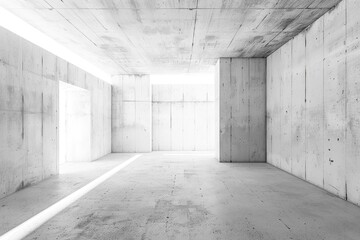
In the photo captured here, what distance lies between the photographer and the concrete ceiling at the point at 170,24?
3.78 metres

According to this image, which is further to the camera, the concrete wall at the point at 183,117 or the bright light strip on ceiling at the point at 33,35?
the concrete wall at the point at 183,117

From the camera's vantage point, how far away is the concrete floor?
2518mm

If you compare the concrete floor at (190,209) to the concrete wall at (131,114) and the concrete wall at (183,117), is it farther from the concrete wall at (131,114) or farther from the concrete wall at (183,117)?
the concrete wall at (183,117)

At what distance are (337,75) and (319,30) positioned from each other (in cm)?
109

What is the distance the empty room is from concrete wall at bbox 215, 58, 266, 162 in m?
0.03

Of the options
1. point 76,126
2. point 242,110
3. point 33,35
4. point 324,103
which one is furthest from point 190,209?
point 76,126

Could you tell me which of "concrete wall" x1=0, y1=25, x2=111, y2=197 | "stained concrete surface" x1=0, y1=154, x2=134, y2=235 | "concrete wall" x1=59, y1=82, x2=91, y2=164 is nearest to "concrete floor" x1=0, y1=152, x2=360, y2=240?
"stained concrete surface" x1=0, y1=154, x2=134, y2=235

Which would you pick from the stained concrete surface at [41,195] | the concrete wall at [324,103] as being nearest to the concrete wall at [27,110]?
the stained concrete surface at [41,195]

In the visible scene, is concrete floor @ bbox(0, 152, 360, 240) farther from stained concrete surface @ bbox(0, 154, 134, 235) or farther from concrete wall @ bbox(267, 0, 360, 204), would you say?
concrete wall @ bbox(267, 0, 360, 204)

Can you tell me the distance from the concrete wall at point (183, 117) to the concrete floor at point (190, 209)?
17.2ft

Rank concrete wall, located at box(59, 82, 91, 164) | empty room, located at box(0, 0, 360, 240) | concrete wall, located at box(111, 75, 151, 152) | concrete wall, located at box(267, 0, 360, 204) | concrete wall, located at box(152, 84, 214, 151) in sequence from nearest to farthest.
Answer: empty room, located at box(0, 0, 360, 240) < concrete wall, located at box(267, 0, 360, 204) < concrete wall, located at box(59, 82, 91, 164) < concrete wall, located at box(111, 75, 151, 152) < concrete wall, located at box(152, 84, 214, 151)

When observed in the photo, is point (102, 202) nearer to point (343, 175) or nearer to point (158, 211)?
point (158, 211)

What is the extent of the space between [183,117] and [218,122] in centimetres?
337

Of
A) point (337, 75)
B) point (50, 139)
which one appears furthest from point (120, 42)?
point (337, 75)
